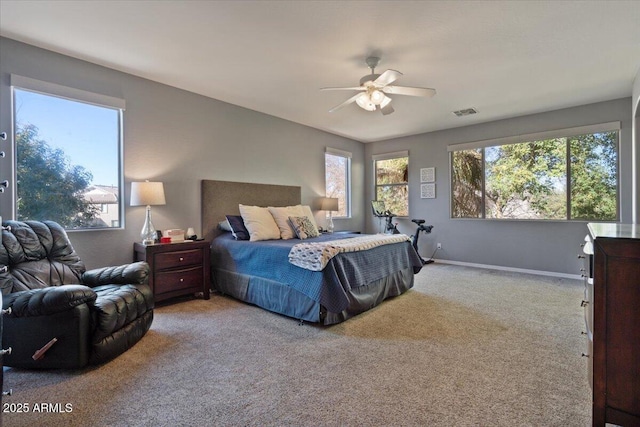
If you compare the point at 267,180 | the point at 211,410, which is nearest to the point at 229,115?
the point at 267,180

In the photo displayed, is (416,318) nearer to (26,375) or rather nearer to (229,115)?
(26,375)

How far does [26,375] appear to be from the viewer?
6.47 ft

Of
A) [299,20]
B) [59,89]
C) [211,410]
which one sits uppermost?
[299,20]

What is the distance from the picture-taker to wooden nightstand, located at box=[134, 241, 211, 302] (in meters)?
3.23

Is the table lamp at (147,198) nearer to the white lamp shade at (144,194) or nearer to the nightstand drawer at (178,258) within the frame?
the white lamp shade at (144,194)

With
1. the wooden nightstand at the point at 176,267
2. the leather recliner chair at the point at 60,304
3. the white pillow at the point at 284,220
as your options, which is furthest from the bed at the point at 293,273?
the leather recliner chair at the point at 60,304

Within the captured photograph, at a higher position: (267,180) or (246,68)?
(246,68)

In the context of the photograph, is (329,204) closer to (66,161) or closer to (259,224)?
(259,224)

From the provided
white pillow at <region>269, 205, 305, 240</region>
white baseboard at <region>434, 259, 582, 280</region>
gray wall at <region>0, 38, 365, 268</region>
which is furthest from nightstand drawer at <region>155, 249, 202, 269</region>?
white baseboard at <region>434, 259, 582, 280</region>

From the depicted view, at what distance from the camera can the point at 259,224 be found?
389 centimetres

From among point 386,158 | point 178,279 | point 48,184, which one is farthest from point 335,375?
point 386,158

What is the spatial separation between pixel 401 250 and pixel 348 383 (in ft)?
7.13

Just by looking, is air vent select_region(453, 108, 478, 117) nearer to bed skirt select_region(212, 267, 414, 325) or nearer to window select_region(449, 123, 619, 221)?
window select_region(449, 123, 619, 221)

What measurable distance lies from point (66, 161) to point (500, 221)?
6.03m
